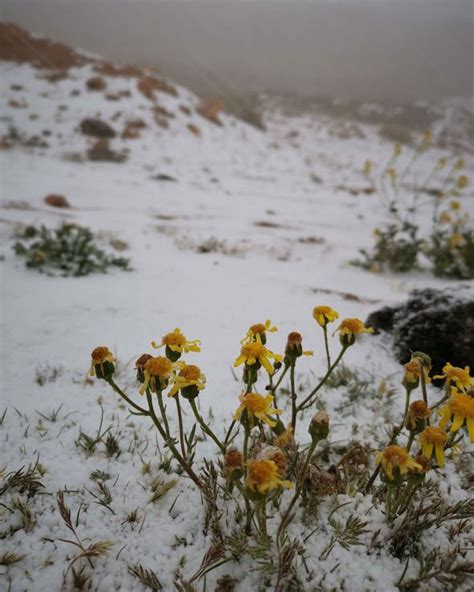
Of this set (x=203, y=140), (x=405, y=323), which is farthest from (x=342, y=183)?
(x=405, y=323)

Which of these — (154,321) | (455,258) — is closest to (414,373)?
(154,321)

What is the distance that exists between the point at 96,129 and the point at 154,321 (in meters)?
11.3

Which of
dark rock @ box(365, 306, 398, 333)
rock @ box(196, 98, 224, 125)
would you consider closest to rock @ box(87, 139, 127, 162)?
rock @ box(196, 98, 224, 125)

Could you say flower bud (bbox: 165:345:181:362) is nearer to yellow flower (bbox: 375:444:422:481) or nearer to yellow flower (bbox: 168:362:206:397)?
yellow flower (bbox: 168:362:206:397)

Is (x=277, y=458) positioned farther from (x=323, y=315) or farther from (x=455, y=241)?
(x=455, y=241)

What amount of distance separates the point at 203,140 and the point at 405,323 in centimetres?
1326

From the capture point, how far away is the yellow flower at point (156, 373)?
1.01 metres

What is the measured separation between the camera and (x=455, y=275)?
4.06 metres

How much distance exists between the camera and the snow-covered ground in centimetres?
112

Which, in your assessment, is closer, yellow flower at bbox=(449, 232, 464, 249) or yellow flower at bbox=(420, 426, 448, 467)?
yellow flower at bbox=(420, 426, 448, 467)

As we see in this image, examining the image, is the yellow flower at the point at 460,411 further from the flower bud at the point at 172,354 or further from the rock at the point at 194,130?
the rock at the point at 194,130

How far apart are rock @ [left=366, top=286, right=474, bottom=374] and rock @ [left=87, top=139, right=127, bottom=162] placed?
10.2 m

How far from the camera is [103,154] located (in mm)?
10242

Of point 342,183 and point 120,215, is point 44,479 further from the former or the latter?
point 342,183
